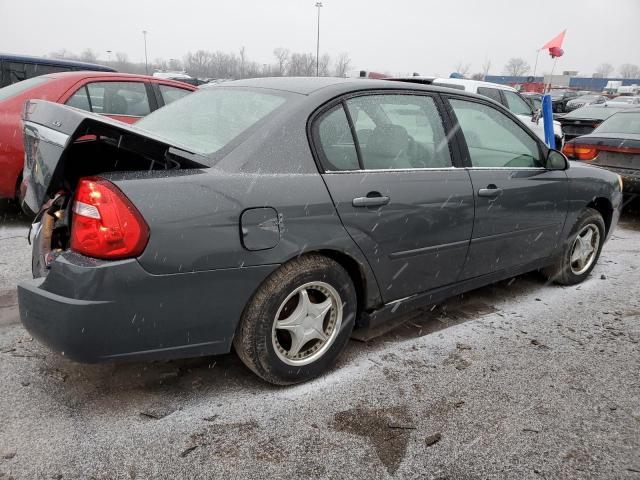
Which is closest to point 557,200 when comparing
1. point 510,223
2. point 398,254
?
point 510,223

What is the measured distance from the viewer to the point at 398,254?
279 cm

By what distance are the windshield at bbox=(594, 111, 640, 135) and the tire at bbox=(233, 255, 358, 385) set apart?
622cm

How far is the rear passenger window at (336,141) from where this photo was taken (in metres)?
2.54

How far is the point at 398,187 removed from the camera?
272 centimetres

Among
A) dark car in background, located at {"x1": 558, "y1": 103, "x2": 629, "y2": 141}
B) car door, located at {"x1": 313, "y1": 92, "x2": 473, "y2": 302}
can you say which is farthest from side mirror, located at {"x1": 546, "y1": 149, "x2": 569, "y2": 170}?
dark car in background, located at {"x1": 558, "y1": 103, "x2": 629, "y2": 141}

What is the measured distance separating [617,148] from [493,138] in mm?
4057

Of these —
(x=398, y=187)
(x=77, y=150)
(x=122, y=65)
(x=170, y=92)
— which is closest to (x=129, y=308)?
(x=77, y=150)

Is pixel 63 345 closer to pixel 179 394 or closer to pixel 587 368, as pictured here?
pixel 179 394

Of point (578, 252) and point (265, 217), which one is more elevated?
point (265, 217)

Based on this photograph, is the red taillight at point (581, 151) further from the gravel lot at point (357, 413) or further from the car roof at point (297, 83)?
the car roof at point (297, 83)

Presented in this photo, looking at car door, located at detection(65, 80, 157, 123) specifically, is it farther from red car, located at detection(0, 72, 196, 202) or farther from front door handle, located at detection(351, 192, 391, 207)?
front door handle, located at detection(351, 192, 391, 207)

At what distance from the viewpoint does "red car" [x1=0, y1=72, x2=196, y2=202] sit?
4.76m

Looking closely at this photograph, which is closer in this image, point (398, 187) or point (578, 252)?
point (398, 187)

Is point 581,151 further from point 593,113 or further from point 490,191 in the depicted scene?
point 593,113
